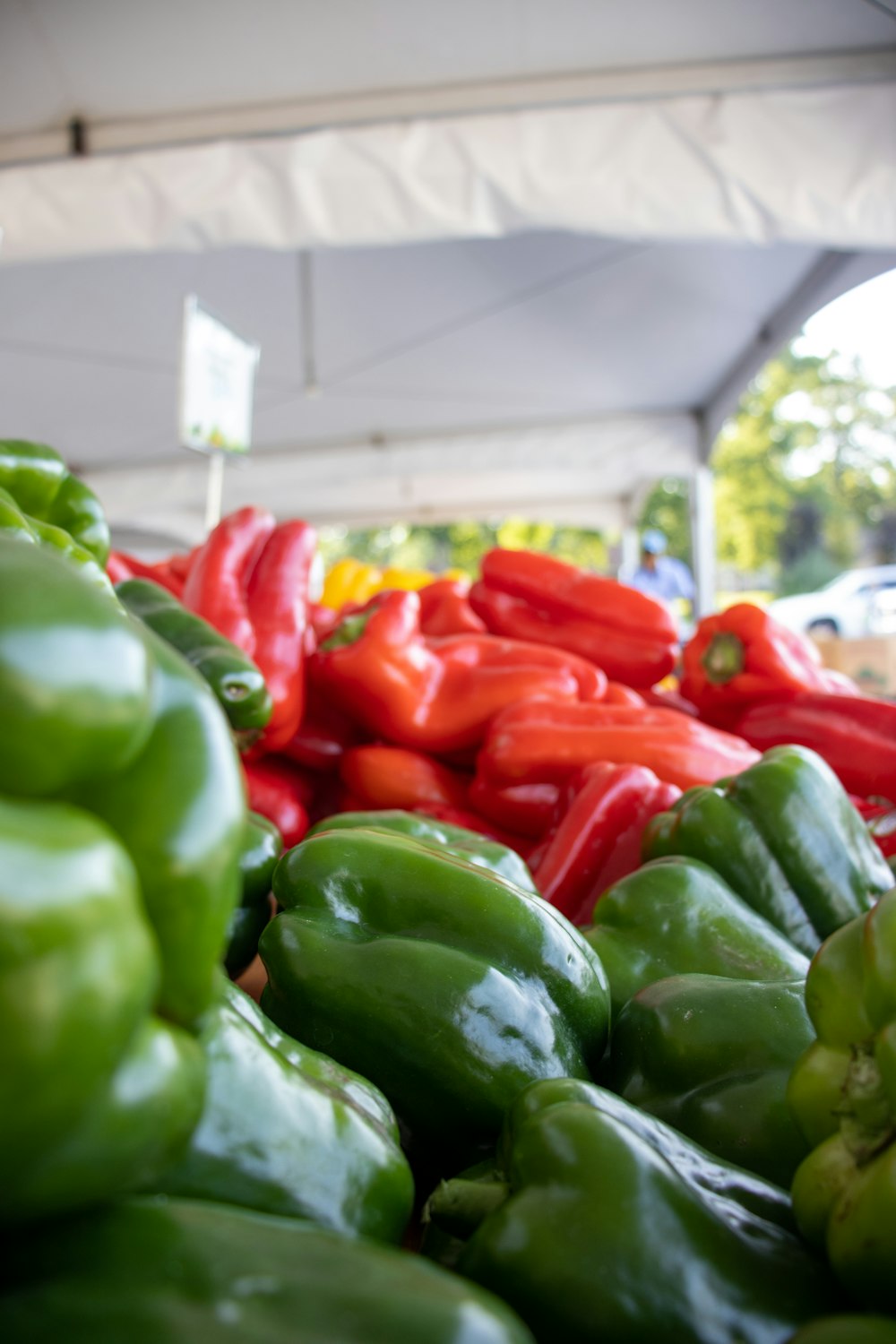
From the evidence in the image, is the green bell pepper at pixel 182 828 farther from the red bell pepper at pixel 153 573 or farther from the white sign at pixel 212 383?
the white sign at pixel 212 383

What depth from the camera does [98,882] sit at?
39cm

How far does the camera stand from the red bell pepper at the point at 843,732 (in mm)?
2100

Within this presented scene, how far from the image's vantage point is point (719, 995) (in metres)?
0.97

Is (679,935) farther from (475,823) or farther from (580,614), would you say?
(580,614)

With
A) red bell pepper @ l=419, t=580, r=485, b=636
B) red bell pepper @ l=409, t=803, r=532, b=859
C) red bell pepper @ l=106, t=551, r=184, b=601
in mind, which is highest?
red bell pepper @ l=106, t=551, r=184, b=601

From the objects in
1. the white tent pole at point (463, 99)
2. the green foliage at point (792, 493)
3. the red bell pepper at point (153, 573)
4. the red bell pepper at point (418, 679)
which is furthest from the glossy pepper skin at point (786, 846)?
the green foliage at point (792, 493)

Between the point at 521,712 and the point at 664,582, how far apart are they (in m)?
7.28

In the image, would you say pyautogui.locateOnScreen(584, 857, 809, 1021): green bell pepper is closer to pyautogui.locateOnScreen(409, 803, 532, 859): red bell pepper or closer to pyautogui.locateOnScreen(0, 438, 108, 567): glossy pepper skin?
pyautogui.locateOnScreen(409, 803, 532, 859): red bell pepper

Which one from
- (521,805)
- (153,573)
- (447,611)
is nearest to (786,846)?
(521,805)

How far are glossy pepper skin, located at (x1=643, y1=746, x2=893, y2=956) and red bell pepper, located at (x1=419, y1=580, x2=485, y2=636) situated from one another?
3.58 ft

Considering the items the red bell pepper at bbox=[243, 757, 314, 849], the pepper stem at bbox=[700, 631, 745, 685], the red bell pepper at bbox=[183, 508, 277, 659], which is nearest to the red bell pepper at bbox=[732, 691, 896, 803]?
the pepper stem at bbox=[700, 631, 745, 685]

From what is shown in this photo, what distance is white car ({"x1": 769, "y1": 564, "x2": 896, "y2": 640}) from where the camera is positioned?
1495cm

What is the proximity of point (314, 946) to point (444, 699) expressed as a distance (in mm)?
1180

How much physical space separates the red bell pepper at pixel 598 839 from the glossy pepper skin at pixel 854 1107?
908 mm
